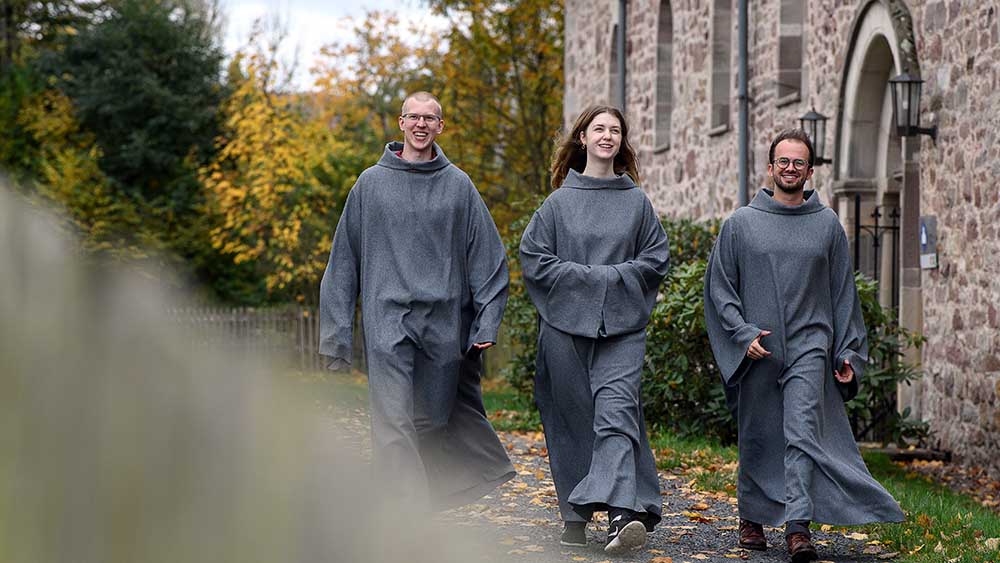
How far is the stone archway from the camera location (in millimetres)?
12305

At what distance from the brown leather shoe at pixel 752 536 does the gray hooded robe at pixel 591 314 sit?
0.43 m

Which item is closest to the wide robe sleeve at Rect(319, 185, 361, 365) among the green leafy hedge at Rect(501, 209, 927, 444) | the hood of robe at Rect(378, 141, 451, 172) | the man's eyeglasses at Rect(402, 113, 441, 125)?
the hood of robe at Rect(378, 141, 451, 172)

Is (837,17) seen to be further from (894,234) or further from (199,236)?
(199,236)

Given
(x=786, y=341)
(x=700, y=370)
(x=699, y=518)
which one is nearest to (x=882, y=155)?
(x=700, y=370)

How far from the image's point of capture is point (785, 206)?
665 centimetres

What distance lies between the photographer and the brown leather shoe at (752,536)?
256 inches

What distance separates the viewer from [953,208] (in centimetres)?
1123

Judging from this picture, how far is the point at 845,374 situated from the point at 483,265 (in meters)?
1.68

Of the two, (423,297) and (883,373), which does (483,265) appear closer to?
(423,297)

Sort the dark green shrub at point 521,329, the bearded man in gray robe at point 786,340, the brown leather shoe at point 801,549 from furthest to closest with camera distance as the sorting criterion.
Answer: the dark green shrub at point 521,329
the bearded man in gray robe at point 786,340
the brown leather shoe at point 801,549

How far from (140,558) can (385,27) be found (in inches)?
1340

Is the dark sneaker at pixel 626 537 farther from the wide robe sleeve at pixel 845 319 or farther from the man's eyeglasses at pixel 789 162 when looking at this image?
the man's eyeglasses at pixel 789 162

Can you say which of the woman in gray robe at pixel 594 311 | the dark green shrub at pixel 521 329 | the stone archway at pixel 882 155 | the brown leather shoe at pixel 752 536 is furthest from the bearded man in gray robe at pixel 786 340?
the dark green shrub at pixel 521 329

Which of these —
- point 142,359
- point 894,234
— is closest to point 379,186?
point 142,359
